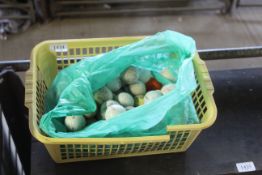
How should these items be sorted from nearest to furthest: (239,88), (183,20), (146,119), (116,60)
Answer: (146,119) < (116,60) < (239,88) < (183,20)

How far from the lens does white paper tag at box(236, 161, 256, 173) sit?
37.0 inches

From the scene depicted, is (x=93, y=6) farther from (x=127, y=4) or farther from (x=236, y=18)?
(x=236, y=18)

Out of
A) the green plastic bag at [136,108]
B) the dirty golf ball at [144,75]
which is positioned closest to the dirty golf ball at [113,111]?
the green plastic bag at [136,108]

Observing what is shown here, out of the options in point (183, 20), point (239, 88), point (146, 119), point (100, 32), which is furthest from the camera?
point (183, 20)

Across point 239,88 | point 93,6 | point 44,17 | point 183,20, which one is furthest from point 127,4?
point 239,88

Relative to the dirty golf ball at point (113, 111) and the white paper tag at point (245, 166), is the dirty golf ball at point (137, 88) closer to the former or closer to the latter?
the dirty golf ball at point (113, 111)

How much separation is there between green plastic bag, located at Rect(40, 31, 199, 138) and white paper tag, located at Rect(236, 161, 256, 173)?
19cm

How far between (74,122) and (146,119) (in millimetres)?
195

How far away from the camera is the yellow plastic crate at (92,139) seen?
81 cm

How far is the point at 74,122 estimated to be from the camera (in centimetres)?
89

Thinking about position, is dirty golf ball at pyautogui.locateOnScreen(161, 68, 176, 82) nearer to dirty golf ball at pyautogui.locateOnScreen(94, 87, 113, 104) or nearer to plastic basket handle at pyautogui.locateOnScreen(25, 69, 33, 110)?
dirty golf ball at pyautogui.locateOnScreen(94, 87, 113, 104)

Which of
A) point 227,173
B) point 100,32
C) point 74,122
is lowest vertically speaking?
point 100,32

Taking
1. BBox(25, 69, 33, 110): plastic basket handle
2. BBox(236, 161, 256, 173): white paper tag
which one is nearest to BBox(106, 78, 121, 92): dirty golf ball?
BBox(25, 69, 33, 110): plastic basket handle

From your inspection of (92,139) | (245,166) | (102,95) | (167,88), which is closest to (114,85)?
(102,95)
